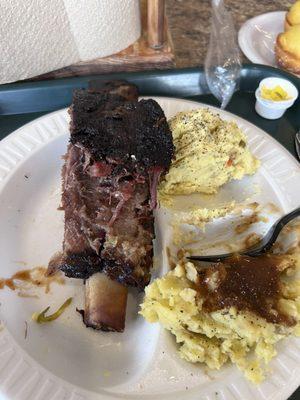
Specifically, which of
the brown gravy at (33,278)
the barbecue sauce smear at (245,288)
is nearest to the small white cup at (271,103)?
the barbecue sauce smear at (245,288)

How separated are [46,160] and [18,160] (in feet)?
0.42

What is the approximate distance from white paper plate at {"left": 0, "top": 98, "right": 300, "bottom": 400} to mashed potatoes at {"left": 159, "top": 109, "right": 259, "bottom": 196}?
0.09m

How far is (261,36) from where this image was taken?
2631mm

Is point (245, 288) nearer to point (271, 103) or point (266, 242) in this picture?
point (266, 242)

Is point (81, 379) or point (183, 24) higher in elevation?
point (183, 24)

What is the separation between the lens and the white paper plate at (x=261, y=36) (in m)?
2.49

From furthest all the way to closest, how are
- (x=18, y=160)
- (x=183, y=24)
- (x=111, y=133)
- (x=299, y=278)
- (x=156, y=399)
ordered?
(x=183, y=24), (x=18, y=160), (x=111, y=133), (x=299, y=278), (x=156, y=399)

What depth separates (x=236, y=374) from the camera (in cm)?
112

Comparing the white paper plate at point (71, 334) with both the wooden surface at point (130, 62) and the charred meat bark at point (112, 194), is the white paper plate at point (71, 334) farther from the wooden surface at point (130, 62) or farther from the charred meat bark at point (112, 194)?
the wooden surface at point (130, 62)

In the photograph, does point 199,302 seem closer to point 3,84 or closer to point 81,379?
point 81,379

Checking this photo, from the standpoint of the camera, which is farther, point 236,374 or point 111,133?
point 111,133

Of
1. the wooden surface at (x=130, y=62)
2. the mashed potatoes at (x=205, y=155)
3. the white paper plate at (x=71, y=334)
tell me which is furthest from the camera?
the wooden surface at (x=130, y=62)

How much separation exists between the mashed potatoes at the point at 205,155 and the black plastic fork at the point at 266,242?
10.7 inches

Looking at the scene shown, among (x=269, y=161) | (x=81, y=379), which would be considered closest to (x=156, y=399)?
(x=81, y=379)
